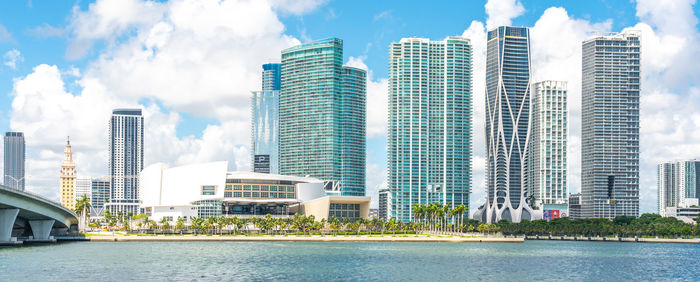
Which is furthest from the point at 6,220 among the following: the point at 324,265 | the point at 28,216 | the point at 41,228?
the point at 324,265

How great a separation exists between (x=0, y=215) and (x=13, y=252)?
13.8 m

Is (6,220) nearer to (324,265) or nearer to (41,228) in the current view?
(41,228)

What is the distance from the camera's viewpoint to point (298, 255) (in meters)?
144

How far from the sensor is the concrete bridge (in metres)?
139

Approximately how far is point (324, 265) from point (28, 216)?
74797 millimetres

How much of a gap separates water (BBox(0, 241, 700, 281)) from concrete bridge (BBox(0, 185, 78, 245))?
19.3 ft

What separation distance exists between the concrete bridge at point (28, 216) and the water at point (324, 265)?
5882 millimetres

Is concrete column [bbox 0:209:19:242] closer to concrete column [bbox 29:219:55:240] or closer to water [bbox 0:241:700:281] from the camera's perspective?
water [bbox 0:241:700:281]

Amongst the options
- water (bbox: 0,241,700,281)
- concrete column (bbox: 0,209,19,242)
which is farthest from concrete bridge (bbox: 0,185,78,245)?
water (bbox: 0,241,700,281)

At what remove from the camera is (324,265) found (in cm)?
12144

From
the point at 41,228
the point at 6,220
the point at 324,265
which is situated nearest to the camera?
the point at 324,265

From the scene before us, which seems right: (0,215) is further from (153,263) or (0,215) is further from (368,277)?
(368,277)

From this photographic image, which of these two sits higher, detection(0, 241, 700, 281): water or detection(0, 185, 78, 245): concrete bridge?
detection(0, 185, 78, 245): concrete bridge

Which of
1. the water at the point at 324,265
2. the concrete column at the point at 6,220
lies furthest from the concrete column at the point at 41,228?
the concrete column at the point at 6,220
